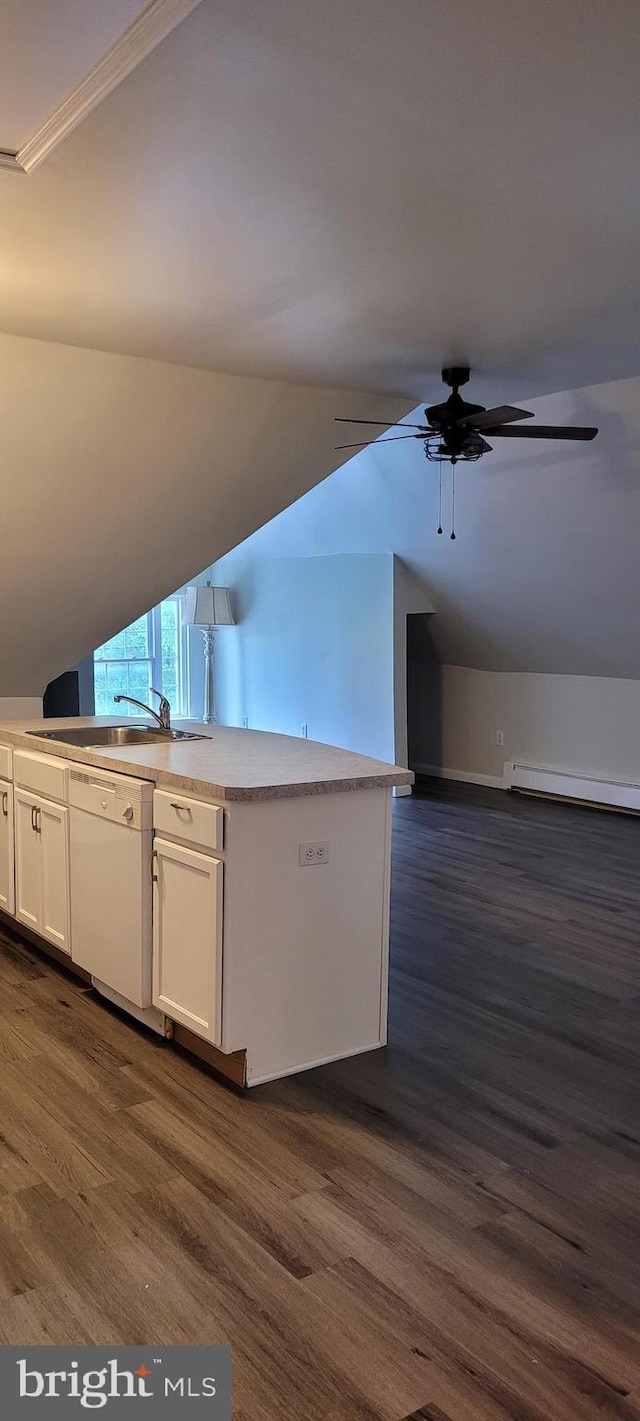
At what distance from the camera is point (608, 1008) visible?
3594 millimetres

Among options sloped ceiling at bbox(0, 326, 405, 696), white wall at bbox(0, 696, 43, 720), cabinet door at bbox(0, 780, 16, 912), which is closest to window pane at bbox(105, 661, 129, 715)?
white wall at bbox(0, 696, 43, 720)

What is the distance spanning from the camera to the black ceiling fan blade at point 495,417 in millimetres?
3865

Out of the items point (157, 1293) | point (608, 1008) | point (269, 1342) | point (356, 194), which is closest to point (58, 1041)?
point (157, 1293)

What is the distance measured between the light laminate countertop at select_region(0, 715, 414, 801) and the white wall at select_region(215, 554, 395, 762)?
3729 mm

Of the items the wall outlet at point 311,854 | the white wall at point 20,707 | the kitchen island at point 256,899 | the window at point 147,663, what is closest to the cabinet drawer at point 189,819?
the kitchen island at point 256,899

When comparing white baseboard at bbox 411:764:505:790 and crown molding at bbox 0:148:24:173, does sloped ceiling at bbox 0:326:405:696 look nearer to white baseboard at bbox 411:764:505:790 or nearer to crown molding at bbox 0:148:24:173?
crown molding at bbox 0:148:24:173

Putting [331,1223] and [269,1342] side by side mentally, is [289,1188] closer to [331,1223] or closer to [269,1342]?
[331,1223]

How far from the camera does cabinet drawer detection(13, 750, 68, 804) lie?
3.73 m

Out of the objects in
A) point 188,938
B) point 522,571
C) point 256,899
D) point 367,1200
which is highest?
point 522,571

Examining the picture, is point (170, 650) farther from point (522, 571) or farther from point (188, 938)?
point (188, 938)

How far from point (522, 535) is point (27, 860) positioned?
3.73 metres

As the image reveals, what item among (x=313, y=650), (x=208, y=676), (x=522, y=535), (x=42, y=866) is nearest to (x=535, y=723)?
(x=522, y=535)

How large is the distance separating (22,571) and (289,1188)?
2.89m

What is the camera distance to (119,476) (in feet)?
13.6
